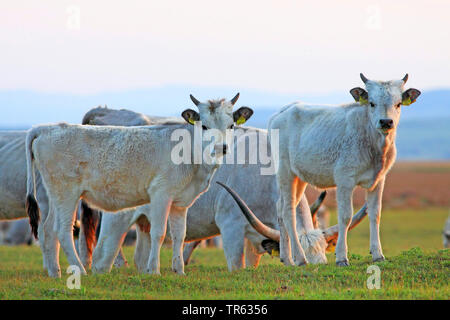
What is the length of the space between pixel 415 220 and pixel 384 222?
246 centimetres

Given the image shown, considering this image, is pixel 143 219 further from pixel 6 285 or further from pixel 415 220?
pixel 415 220

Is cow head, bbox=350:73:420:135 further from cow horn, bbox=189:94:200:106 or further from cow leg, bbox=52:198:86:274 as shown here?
cow leg, bbox=52:198:86:274

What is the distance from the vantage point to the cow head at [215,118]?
1070 centimetres

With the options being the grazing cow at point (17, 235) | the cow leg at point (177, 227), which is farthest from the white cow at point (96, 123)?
the grazing cow at point (17, 235)

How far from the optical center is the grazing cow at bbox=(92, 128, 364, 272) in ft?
42.9

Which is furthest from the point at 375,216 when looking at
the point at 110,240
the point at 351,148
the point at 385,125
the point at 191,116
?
the point at 110,240

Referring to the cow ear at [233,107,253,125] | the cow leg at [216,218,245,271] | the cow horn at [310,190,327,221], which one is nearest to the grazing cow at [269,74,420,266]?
the cow ear at [233,107,253,125]

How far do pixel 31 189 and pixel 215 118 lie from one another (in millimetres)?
2979

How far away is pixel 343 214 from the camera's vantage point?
1089cm

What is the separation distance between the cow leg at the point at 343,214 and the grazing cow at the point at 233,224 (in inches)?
64.1

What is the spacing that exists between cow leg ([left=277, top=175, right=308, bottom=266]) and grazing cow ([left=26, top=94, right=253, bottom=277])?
5.57 feet
